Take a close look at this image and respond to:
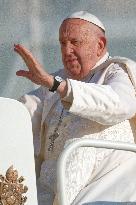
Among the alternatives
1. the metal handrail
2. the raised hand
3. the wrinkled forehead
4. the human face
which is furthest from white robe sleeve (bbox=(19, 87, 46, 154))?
the metal handrail

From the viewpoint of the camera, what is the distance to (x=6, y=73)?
5523 mm

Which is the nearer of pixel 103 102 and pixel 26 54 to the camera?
pixel 26 54

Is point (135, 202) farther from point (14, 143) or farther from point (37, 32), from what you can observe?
point (37, 32)

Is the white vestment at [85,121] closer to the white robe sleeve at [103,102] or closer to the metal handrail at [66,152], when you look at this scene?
the white robe sleeve at [103,102]

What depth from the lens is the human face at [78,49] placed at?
317cm

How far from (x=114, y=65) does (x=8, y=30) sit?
261 centimetres

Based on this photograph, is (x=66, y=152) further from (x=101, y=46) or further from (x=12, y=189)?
(x=101, y=46)

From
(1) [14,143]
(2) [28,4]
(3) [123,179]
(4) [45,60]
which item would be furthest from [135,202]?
(2) [28,4]

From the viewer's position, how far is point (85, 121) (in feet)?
9.60

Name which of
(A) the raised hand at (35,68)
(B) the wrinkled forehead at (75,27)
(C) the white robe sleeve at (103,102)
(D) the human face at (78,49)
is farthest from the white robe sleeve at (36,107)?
(A) the raised hand at (35,68)

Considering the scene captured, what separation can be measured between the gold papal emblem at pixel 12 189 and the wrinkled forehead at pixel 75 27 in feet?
3.36

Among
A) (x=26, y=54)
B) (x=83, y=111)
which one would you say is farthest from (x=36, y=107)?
(x=26, y=54)

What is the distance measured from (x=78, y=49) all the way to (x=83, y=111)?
52 cm

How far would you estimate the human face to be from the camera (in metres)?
3.17
